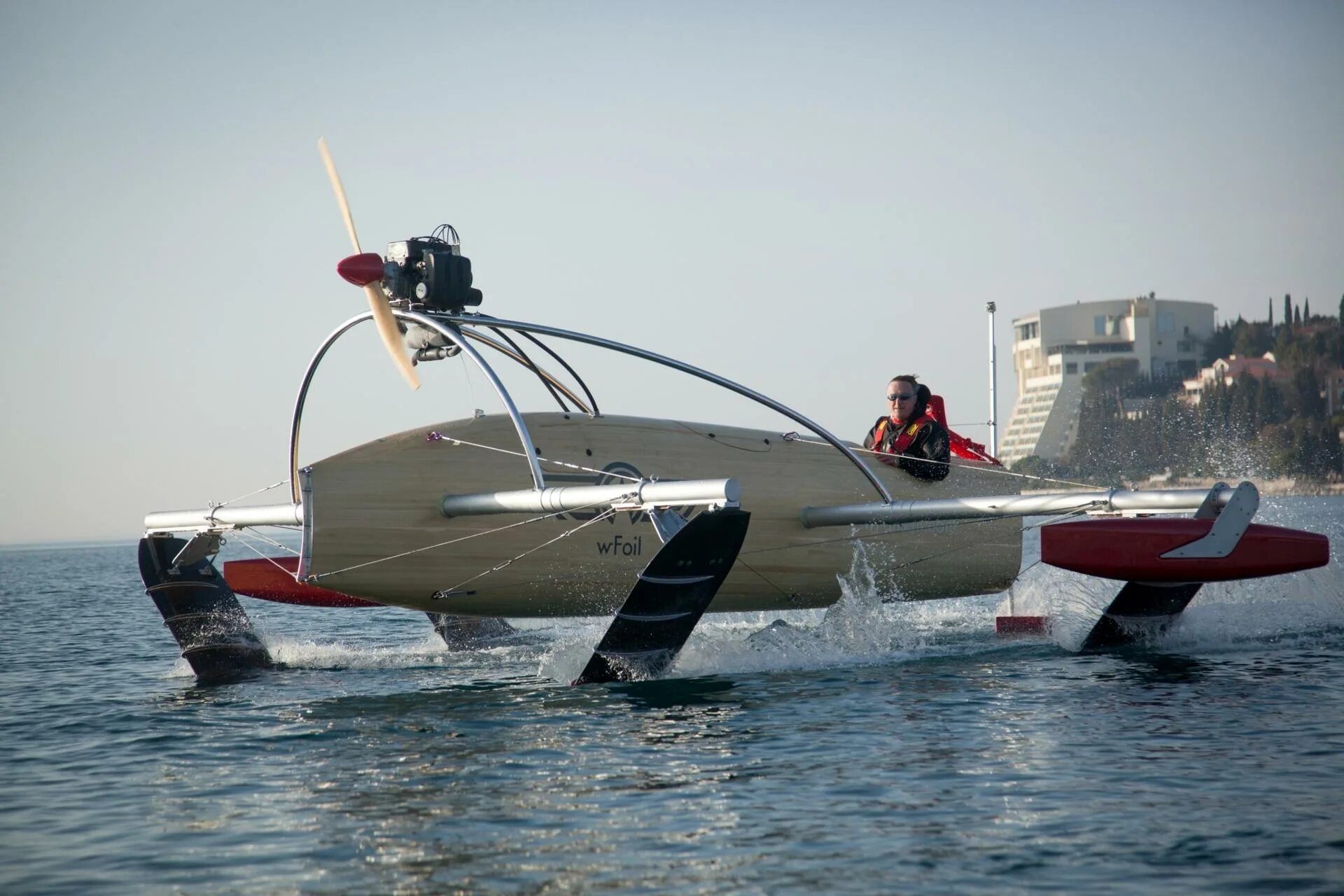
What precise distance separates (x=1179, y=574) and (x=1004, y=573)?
3742 millimetres

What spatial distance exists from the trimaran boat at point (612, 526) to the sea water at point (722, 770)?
551 millimetres

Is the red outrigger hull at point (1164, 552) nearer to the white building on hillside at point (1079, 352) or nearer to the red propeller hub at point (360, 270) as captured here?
the red propeller hub at point (360, 270)

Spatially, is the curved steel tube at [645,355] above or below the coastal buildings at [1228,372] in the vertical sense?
below

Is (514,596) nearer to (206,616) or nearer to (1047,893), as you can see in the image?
(206,616)

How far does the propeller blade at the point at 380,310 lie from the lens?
37.1 ft

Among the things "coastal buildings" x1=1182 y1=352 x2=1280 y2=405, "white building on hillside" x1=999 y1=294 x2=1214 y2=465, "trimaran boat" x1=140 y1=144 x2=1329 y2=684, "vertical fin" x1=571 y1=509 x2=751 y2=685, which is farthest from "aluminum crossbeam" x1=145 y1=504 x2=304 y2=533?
"white building on hillside" x1=999 y1=294 x2=1214 y2=465

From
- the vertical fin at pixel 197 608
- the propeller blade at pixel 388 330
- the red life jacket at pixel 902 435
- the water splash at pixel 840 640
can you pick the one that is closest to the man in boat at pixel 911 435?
the red life jacket at pixel 902 435

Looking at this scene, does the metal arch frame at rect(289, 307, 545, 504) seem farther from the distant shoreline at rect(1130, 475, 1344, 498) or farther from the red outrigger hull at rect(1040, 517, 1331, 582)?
the distant shoreline at rect(1130, 475, 1344, 498)

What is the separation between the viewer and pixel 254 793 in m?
7.32

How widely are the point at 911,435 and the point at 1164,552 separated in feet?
12.9

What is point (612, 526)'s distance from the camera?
465 inches

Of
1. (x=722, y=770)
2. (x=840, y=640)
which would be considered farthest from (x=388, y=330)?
(x=722, y=770)

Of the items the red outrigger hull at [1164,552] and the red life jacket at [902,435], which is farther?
the red life jacket at [902,435]

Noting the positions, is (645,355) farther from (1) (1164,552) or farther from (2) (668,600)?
Result: (1) (1164,552)
